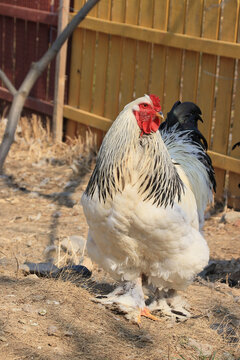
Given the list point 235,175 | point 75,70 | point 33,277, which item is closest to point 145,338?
point 33,277

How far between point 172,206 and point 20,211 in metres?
3.46

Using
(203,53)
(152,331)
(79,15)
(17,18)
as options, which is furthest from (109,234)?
(17,18)

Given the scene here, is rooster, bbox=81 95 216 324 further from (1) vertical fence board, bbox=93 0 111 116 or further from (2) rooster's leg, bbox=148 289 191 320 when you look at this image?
(1) vertical fence board, bbox=93 0 111 116

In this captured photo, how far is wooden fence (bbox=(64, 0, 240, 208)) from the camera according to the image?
695 centimetres

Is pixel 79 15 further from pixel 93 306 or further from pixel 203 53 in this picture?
pixel 93 306

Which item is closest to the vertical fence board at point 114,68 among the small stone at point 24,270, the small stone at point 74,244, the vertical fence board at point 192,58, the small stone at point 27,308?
the vertical fence board at point 192,58

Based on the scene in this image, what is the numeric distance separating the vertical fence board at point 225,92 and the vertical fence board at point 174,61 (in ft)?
2.01

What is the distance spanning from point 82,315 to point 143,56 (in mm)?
4675

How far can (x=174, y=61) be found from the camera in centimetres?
755

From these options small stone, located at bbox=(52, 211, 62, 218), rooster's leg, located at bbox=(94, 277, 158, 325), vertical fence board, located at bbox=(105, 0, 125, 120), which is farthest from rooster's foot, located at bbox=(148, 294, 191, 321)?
vertical fence board, located at bbox=(105, 0, 125, 120)

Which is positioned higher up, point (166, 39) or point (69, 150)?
point (166, 39)

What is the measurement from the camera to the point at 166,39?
7.51 metres

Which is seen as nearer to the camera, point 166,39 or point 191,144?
point 191,144

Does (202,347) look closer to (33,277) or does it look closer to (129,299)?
(129,299)
